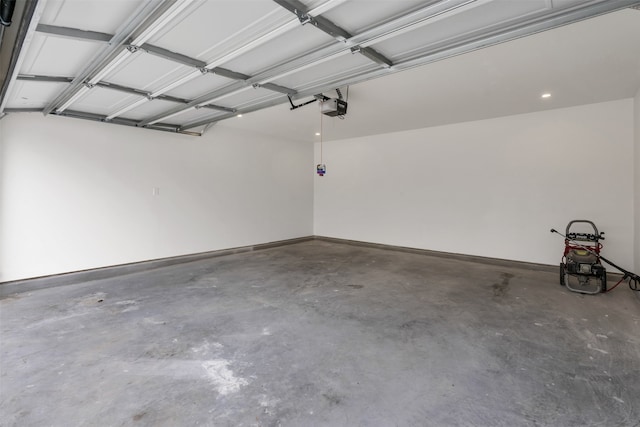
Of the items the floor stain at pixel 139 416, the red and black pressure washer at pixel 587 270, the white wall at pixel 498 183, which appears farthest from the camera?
the white wall at pixel 498 183

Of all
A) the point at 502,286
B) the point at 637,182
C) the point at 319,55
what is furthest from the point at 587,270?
the point at 319,55

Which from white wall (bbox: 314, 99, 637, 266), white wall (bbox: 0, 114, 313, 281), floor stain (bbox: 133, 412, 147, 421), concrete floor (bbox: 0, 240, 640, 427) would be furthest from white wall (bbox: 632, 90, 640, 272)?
white wall (bbox: 0, 114, 313, 281)

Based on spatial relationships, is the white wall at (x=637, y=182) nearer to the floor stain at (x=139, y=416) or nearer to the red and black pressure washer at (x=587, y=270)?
the red and black pressure washer at (x=587, y=270)

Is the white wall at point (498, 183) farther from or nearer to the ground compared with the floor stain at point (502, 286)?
farther from the ground

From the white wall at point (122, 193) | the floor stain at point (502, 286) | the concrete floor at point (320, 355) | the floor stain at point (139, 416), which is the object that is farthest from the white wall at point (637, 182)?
the white wall at point (122, 193)

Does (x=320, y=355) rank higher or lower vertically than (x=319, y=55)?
lower

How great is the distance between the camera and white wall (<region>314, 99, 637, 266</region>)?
15.6ft

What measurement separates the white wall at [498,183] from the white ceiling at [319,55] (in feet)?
2.01

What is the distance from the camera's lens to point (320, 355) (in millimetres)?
2529

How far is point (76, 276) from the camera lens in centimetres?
462

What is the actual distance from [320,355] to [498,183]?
Answer: 5.02m

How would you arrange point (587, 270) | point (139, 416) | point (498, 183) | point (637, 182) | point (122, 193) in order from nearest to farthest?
point (139, 416) → point (587, 270) → point (637, 182) → point (122, 193) → point (498, 183)

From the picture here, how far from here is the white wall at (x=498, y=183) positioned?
4742 millimetres

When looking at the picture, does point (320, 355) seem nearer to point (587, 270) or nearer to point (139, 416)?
point (139, 416)
